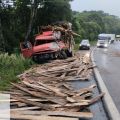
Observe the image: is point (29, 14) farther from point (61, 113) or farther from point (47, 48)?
point (61, 113)

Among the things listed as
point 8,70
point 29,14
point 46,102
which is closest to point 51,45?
point 8,70

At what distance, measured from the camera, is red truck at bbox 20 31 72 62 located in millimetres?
32219

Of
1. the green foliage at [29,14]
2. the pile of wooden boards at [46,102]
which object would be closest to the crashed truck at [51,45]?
the green foliage at [29,14]

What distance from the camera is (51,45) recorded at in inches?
1294

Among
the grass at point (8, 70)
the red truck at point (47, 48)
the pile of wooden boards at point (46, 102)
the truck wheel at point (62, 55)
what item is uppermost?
the pile of wooden boards at point (46, 102)

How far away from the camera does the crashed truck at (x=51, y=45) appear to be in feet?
106

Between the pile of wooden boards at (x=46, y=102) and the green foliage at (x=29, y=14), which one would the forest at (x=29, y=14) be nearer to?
the green foliage at (x=29, y=14)

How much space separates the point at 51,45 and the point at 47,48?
2.15 feet

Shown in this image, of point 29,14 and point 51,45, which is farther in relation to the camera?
point 29,14

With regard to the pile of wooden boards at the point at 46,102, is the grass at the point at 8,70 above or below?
below

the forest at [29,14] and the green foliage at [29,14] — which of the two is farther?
the green foliage at [29,14]

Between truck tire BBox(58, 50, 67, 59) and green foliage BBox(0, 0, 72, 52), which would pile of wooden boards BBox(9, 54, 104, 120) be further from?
green foliage BBox(0, 0, 72, 52)

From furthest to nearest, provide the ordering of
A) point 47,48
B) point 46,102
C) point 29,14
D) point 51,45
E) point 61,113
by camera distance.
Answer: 1. point 29,14
2. point 51,45
3. point 47,48
4. point 46,102
5. point 61,113

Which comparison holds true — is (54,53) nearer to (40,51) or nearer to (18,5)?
(40,51)
